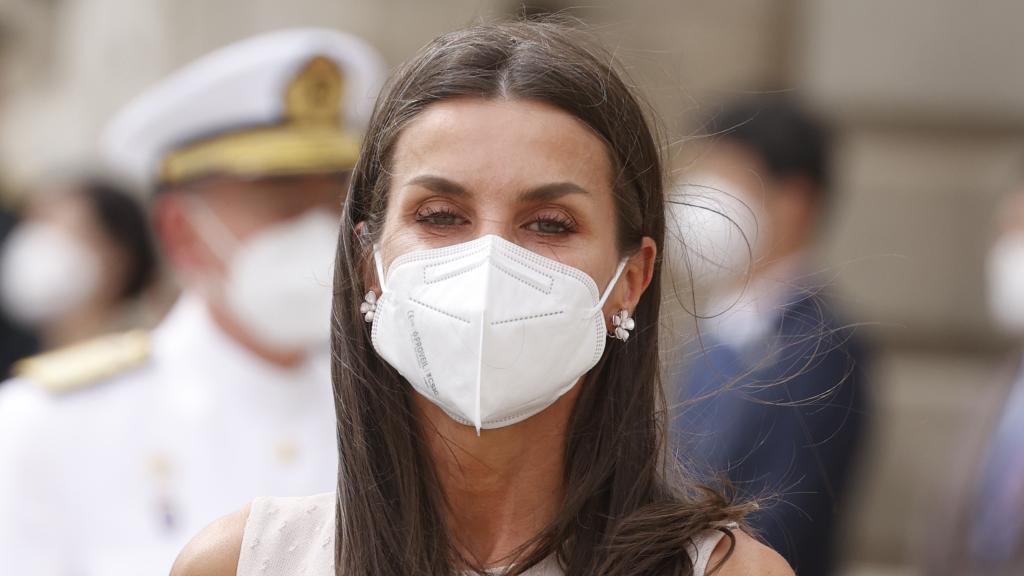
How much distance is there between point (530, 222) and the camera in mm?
2127

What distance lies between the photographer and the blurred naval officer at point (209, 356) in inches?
132

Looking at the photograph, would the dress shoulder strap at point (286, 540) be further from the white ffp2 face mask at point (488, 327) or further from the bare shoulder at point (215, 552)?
the white ffp2 face mask at point (488, 327)

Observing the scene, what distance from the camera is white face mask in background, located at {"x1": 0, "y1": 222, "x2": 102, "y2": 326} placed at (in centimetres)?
564

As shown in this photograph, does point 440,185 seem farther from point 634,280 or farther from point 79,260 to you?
point 79,260

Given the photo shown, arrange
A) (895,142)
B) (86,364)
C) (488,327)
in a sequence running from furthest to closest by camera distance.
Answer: (895,142), (86,364), (488,327)

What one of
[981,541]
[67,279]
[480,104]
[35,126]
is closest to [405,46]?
[67,279]

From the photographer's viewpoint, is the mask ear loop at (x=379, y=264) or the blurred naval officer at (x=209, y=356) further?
the blurred naval officer at (x=209, y=356)

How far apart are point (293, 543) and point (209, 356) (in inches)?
60.1

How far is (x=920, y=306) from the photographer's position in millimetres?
6215

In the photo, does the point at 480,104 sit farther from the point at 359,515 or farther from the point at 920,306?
the point at 920,306

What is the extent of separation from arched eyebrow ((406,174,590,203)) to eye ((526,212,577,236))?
1.2 inches

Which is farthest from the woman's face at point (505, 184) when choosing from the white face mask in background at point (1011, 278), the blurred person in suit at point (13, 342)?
the blurred person in suit at point (13, 342)

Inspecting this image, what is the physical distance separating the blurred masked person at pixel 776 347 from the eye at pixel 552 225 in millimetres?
1388

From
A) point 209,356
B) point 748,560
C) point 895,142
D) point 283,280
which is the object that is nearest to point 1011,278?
point 895,142
